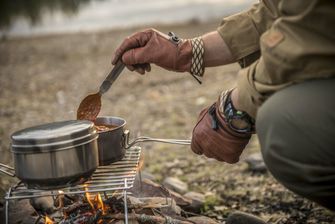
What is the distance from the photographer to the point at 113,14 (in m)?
20.8

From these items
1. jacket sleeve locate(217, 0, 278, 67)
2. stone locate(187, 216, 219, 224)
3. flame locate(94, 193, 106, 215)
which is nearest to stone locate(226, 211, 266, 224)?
stone locate(187, 216, 219, 224)

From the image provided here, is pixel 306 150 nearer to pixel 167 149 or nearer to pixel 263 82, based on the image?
pixel 263 82

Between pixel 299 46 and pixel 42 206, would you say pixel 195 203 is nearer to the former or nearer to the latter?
pixel 42 206

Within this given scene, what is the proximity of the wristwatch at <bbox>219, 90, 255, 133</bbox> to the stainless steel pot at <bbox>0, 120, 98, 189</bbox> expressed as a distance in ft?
2.32

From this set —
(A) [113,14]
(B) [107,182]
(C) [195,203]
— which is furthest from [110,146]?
(A) [113,14]

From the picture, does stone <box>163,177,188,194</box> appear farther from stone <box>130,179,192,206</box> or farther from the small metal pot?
the small metal pot

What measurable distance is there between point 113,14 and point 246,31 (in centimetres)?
1866

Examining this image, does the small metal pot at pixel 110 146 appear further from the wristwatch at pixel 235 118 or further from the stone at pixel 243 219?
the stone at pixel 243 219

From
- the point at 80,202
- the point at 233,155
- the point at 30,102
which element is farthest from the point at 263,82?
the point at 30,102

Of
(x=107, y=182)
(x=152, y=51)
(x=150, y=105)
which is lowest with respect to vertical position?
(x=150, y=105)

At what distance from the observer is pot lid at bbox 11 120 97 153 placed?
2.12 m

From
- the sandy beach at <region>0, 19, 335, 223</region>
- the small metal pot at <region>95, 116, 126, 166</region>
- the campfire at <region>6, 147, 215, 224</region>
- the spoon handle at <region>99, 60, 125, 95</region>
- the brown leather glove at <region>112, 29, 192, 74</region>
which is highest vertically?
the brown leather glove at <region>112, 29, 192, 74</region>

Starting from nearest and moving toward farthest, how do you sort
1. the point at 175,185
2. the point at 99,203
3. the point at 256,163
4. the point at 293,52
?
the point at 293,52
the point at 99,203
the point at 175,185
the point at 256,163

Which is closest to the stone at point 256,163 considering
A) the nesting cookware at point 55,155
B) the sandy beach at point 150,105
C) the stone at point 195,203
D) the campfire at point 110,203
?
the sandy beach at point 150,105
